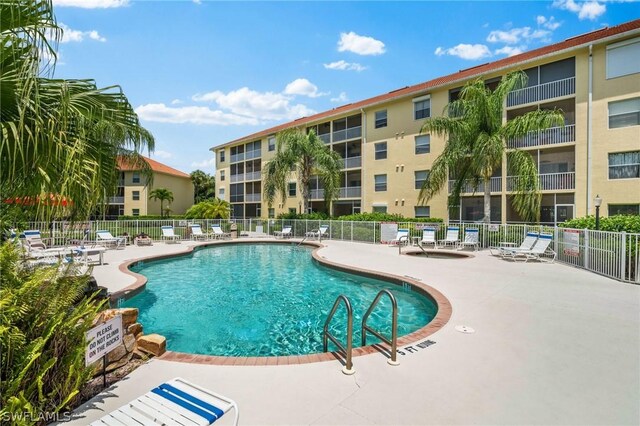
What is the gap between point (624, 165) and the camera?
636 inches

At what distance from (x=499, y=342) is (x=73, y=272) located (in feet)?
18.9

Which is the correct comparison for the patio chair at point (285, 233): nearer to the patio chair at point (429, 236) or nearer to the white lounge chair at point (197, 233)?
the white lounge chair at point (197, 233)

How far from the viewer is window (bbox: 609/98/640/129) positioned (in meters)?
16.0

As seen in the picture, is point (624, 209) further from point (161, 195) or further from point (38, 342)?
point (161, 195)

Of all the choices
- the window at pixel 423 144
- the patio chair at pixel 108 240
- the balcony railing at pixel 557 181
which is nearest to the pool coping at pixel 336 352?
the patio chair at pixel 108 240

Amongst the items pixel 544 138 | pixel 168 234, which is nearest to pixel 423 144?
pixel 544 138

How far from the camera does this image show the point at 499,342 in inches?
180

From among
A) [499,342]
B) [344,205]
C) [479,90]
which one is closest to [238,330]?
[499,342]

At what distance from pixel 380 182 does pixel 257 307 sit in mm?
20096

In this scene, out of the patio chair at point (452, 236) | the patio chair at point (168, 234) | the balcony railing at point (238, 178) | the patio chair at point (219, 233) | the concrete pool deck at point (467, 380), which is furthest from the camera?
the balcony railing at point (238, 178)

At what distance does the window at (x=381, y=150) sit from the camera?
84.7ft

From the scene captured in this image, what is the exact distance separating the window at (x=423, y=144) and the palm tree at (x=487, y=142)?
6001 mm

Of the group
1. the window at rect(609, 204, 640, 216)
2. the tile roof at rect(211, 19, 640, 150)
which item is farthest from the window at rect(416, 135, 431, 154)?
the window at rect(609, 204, 640, 216)

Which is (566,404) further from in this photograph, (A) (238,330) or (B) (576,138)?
(B) (576,138)
